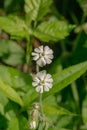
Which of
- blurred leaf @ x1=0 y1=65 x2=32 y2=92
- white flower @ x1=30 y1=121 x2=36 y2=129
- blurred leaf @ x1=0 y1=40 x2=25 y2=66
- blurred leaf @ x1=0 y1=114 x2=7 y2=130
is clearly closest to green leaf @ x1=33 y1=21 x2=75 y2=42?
blurred leaf @ x1=0 y1=65 x2=32 y2=92

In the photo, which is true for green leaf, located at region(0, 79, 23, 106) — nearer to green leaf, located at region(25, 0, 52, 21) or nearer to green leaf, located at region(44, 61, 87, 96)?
green leaf, located at region(44, 61, 87, 96)

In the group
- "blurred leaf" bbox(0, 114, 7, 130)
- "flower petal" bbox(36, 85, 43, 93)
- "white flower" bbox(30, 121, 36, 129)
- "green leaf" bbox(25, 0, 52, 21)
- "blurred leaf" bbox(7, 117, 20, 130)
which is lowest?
"white flower" bbox(30, 121, 36, 129)

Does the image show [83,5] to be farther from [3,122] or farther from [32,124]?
[32,124]

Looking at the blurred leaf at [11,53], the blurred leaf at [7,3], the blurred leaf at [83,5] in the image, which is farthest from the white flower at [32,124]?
the blurred leaf at [7,3]

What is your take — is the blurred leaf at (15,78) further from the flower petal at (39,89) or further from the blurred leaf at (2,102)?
the flower petal at (39,89)

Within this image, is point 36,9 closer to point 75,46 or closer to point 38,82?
point 75,46

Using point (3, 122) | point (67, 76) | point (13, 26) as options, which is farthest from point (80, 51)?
point (3, 122)
